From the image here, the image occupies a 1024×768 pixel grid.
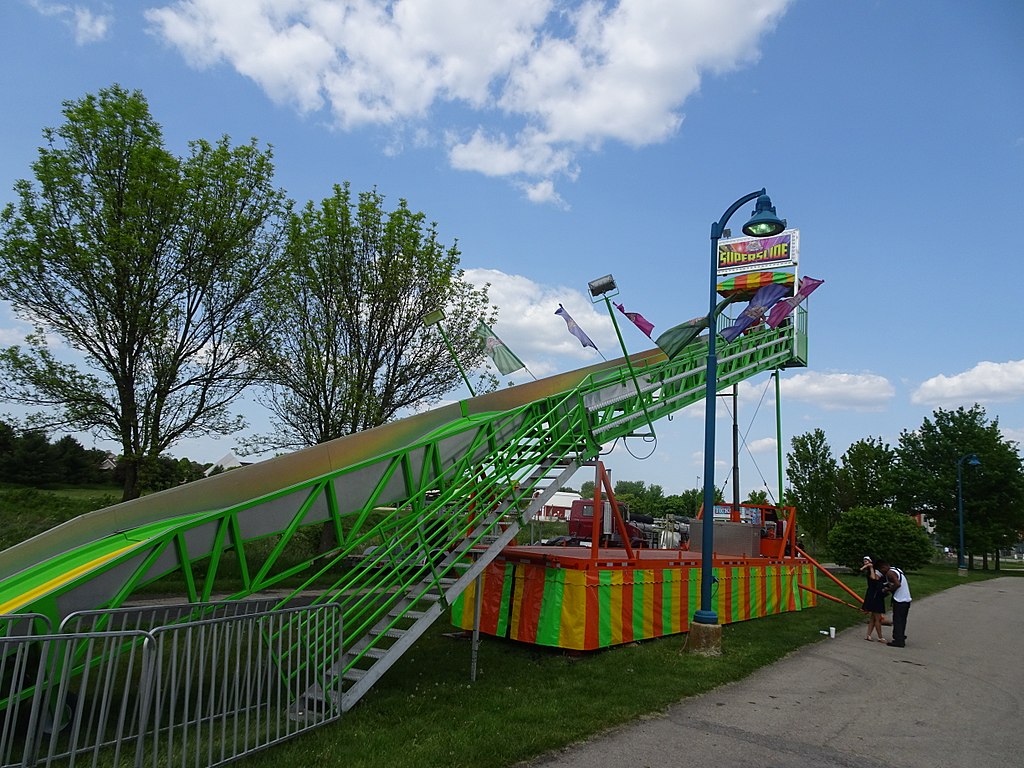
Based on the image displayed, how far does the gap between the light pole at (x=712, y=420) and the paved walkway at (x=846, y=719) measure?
121 cm

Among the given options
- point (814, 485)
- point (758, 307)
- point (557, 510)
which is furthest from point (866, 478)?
point (758, 307)

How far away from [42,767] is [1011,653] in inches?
584

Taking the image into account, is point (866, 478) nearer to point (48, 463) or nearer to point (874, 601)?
point (874, 601)

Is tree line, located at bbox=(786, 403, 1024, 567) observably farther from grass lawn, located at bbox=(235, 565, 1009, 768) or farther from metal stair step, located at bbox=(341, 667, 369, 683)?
metal stair step, located at bbox=(341, 667, 369, 683)

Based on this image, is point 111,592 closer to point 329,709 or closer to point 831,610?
point 329,709

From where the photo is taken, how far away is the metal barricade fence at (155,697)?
429 cm

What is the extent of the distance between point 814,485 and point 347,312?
35.6m

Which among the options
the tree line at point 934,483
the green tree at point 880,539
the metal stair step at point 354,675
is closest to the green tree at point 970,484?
the tree line at point 934,483

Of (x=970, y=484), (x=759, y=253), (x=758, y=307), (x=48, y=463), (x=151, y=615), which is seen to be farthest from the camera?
(x=970, y=484)

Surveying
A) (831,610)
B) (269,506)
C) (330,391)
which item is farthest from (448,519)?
(831,610)

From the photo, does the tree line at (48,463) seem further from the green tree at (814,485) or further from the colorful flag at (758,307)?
the green tree at (814,485)

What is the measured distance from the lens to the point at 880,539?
3147 centimetres

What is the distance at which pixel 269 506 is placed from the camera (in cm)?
732

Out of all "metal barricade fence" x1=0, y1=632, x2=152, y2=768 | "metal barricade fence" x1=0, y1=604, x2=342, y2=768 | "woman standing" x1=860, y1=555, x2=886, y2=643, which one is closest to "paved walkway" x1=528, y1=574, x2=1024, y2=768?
"woman standing" x1=860, y1=555, x2=886, y2=643
